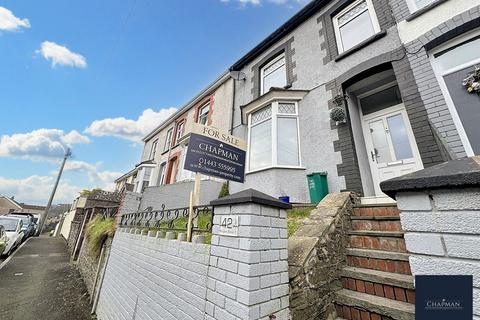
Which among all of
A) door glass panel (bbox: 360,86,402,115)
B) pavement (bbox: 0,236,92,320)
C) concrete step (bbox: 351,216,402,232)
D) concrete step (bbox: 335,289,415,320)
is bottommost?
pavement (bbox: 0,236,92,320)

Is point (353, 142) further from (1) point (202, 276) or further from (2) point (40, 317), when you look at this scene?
(2) point (40, 317)

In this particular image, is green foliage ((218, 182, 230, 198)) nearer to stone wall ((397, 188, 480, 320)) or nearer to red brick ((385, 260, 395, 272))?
red brick ((385, 260, 395, 272))

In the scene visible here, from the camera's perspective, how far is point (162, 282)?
317 centimetres

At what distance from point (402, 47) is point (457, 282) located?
5677 millimetres

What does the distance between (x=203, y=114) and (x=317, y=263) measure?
35.7ft

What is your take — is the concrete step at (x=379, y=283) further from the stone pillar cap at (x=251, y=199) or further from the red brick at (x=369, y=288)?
the stone pillar cap at (x=251, y=199)

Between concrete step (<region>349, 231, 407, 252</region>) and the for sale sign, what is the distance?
1.91 metres

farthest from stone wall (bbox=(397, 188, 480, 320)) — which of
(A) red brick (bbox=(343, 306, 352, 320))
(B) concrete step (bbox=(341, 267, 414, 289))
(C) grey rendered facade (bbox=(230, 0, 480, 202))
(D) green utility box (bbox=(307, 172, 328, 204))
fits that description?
(D) green utility box (bbox=(307, 172, 328, 204))

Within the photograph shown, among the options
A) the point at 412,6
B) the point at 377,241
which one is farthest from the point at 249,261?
the point at 412,6

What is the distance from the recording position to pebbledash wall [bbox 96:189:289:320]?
1852 mm

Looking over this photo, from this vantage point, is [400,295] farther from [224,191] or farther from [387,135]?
[224,191]

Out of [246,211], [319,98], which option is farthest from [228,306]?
[319,98]

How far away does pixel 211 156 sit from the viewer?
305cm

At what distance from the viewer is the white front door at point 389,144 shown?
16.4 feet
